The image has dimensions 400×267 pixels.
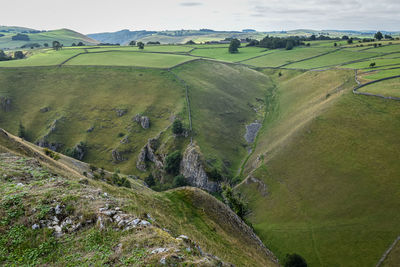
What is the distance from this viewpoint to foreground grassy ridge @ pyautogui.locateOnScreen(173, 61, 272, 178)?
291 ft

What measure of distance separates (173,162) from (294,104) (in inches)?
2503

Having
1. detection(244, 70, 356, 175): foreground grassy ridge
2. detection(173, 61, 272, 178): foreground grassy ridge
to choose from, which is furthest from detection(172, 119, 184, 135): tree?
detection(244, 70, 356, 175): foreground grassy ridge

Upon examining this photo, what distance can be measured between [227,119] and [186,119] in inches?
798

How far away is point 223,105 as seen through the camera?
380 feet

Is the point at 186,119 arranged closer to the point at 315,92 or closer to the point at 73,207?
the point at 315,92

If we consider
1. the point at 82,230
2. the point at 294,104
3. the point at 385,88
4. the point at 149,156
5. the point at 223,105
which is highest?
the point at 385,88

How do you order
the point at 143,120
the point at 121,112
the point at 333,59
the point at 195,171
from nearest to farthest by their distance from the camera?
the point at 195,171, the point at 143,120, the point at 121,112, the point at 333,59

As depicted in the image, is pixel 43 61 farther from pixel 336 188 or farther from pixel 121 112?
pixel 336 188

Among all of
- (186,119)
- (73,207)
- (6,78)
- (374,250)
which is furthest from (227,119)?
(6,78)

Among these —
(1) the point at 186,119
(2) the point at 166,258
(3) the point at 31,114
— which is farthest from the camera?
(3) the point at 31,114

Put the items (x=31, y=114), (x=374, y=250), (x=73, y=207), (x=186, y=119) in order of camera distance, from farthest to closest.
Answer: (x=31, y=114)
(x=186, y=119)
(x=374, y=250)
(x=73, y=207)

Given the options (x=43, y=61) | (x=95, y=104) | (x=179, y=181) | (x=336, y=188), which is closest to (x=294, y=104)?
(x=336, y=188)

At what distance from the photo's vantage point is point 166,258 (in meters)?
14.6

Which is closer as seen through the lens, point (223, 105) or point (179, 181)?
point (179, 181)
